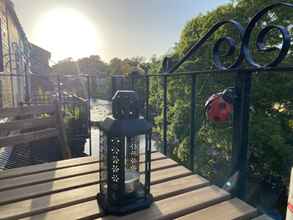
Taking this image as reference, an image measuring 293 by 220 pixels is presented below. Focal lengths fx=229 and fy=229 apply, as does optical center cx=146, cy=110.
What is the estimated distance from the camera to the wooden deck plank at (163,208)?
0.92 m

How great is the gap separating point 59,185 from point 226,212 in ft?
2.66

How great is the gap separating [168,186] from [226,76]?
2.89 metres

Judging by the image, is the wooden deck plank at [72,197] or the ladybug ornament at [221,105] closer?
the wooden deck plank at [72,197]

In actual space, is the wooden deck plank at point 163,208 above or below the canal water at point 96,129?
above

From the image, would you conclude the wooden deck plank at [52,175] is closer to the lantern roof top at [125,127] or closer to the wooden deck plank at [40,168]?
the wooden deck plank at [40,168]

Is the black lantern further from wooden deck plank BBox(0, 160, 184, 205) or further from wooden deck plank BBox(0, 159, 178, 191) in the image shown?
wooden deck plank BBox(0, 159, 178, 191)

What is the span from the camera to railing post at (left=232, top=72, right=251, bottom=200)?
1081mm

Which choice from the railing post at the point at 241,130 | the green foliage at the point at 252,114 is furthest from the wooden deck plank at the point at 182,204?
the green foliage at the point at 252,114

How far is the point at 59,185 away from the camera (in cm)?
118

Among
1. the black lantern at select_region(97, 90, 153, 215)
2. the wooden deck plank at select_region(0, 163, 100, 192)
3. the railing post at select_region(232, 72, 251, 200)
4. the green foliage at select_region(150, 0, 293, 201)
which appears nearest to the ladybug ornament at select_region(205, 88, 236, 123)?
the railing post at select_region(232, 72, 251, 200)

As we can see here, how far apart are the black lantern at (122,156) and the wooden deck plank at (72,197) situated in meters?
0.09

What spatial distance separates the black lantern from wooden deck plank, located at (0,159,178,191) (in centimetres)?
34

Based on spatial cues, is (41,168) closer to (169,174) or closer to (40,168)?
(40,168)

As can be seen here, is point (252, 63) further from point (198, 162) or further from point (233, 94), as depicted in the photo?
point (198, 162)
